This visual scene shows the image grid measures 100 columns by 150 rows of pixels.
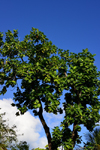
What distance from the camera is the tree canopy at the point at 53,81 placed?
13336 mm

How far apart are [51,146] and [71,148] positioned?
1.88 m

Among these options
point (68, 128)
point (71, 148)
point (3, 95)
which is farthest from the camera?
A: point (3, 95)

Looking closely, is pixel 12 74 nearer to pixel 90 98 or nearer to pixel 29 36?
pixel 29 36

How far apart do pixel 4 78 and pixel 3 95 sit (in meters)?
1.73

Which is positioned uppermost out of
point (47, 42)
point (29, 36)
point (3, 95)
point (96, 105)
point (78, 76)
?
point (29, 36)

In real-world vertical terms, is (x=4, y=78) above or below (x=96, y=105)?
above

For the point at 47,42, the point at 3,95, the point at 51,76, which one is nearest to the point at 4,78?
the point at 3,95

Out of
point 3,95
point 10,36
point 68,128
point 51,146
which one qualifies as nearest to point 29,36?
point 10,36

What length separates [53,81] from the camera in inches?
552

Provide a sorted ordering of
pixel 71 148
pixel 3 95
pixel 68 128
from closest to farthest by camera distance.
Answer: pixel 71 148 < pixel 68 128 < pixel 3 95

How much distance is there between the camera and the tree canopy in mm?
13336

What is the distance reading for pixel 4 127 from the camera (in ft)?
61.6

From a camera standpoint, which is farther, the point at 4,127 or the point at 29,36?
the point at 4,127

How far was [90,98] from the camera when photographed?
14.7m
